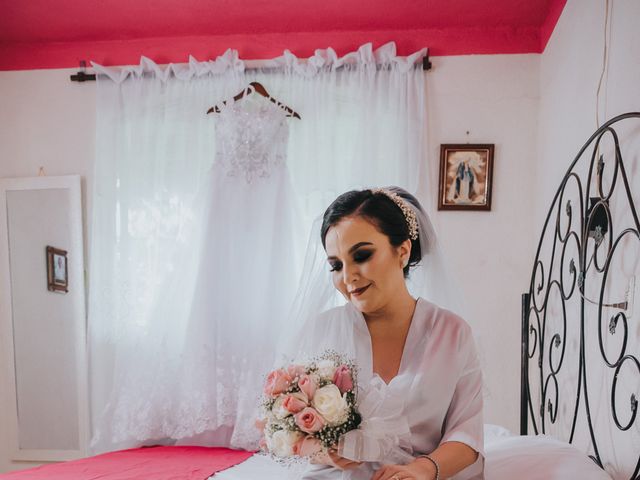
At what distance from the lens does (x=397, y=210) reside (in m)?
1.64

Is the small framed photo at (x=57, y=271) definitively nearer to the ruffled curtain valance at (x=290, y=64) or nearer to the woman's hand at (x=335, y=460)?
A: the ruffled curtain valance at (x=290, y=64)

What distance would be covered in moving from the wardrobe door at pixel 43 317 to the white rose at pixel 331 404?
2.41 meters

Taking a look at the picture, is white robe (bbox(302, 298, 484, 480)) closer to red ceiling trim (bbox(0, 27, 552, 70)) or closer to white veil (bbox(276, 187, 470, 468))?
white veil (bbox(276, 187, 470, 468))

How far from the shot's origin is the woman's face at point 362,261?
5.12 feet

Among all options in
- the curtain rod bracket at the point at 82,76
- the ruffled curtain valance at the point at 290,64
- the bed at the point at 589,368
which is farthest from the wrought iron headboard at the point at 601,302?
the curtain rod bracket at the point at 82,76

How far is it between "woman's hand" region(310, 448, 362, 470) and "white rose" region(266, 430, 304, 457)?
8 centimetres

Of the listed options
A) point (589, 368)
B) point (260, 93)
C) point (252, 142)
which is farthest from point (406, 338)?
point (260, 93)

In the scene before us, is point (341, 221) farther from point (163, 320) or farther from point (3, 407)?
point (3, 407)

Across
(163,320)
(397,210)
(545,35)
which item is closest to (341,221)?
(397,210)

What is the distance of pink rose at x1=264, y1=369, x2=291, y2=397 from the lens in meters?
1.33

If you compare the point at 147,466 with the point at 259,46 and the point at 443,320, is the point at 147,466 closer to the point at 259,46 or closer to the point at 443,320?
the point at 443,320

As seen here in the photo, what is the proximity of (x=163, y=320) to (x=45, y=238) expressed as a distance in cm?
98

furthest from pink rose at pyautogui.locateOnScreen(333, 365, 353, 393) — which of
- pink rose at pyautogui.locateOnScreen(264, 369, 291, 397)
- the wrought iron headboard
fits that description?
the wrought iron headboard

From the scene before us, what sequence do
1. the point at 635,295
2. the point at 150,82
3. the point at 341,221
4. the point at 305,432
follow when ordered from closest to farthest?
the point at 305,432 < the point at 635,295 < the point at 341,221 < the point at 150,82
